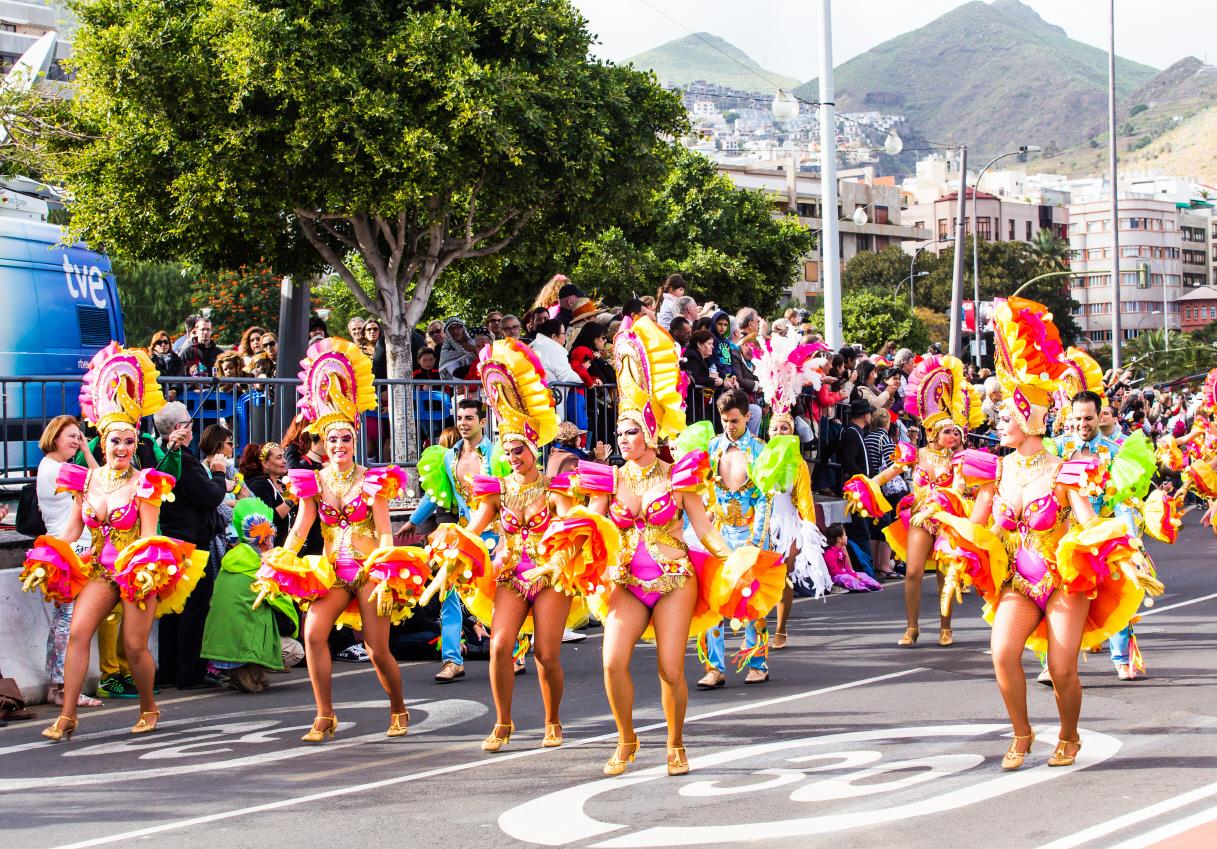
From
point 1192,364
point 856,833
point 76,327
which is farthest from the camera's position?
point 1192,364

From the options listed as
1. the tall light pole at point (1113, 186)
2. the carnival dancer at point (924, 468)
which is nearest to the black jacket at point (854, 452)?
the carnival dancer at point (924, 468)

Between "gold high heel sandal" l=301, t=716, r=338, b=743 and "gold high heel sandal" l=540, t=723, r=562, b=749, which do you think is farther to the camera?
"gold high heel sandal" l=301, t=716, r=338, b=743

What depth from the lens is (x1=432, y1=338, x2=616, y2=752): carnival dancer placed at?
809 centimetres

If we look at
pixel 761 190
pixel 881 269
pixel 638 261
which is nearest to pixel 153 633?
pixel 638 261

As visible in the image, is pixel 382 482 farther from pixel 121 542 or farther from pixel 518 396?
pixel 121 542

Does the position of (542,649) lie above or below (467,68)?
below

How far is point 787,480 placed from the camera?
34.0 feet

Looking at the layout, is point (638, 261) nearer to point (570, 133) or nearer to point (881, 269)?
point (570, 133)

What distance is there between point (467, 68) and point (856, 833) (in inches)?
450

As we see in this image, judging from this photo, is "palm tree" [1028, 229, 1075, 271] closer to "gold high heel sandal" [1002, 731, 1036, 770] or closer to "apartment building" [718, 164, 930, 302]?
"apartment building" [718, 164, 930, 302]

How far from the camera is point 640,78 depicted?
18.1 metres

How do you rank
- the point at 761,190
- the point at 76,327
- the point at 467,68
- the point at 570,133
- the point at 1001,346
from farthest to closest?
the point at 761,190, the point at 570,133, the point at 467,68, the point at 76,327, the point at 1001,346

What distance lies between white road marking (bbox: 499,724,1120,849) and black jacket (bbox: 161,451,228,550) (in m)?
4.43

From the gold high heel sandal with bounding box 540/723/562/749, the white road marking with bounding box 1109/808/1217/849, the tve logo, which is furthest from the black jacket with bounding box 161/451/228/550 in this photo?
the white road marking with bounding box 1109/808/1217/849
